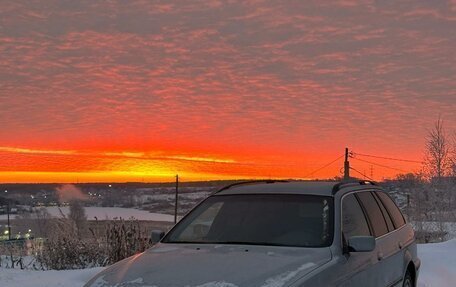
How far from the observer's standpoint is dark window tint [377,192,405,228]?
22.7 feet

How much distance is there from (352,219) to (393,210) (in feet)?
6.19

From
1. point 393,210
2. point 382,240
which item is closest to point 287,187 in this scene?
point 382,240

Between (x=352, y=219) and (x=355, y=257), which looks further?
(x=352, y=219)

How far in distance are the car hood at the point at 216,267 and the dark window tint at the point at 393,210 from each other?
2521 millimetres

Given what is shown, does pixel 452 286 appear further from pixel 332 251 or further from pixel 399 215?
pixel 332 251

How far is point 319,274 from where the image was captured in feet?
13.8

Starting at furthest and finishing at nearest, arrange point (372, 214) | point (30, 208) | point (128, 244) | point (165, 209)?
point (165, 209)
point (30, 208)
point (128, 244)
point (372, 214)

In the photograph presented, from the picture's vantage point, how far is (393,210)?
711 centimetres

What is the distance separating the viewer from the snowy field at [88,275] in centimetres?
774

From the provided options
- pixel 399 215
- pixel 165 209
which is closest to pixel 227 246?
pixel 399 215

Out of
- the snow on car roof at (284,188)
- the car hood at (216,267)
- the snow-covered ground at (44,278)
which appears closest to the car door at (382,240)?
the snow on car roof at (284,188)

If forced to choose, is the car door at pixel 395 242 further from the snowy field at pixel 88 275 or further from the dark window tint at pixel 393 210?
the snowy field at pixel 88 275

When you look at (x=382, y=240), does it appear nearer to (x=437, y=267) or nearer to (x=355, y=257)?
(x=355, y=257)

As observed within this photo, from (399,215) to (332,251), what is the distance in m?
3.00
